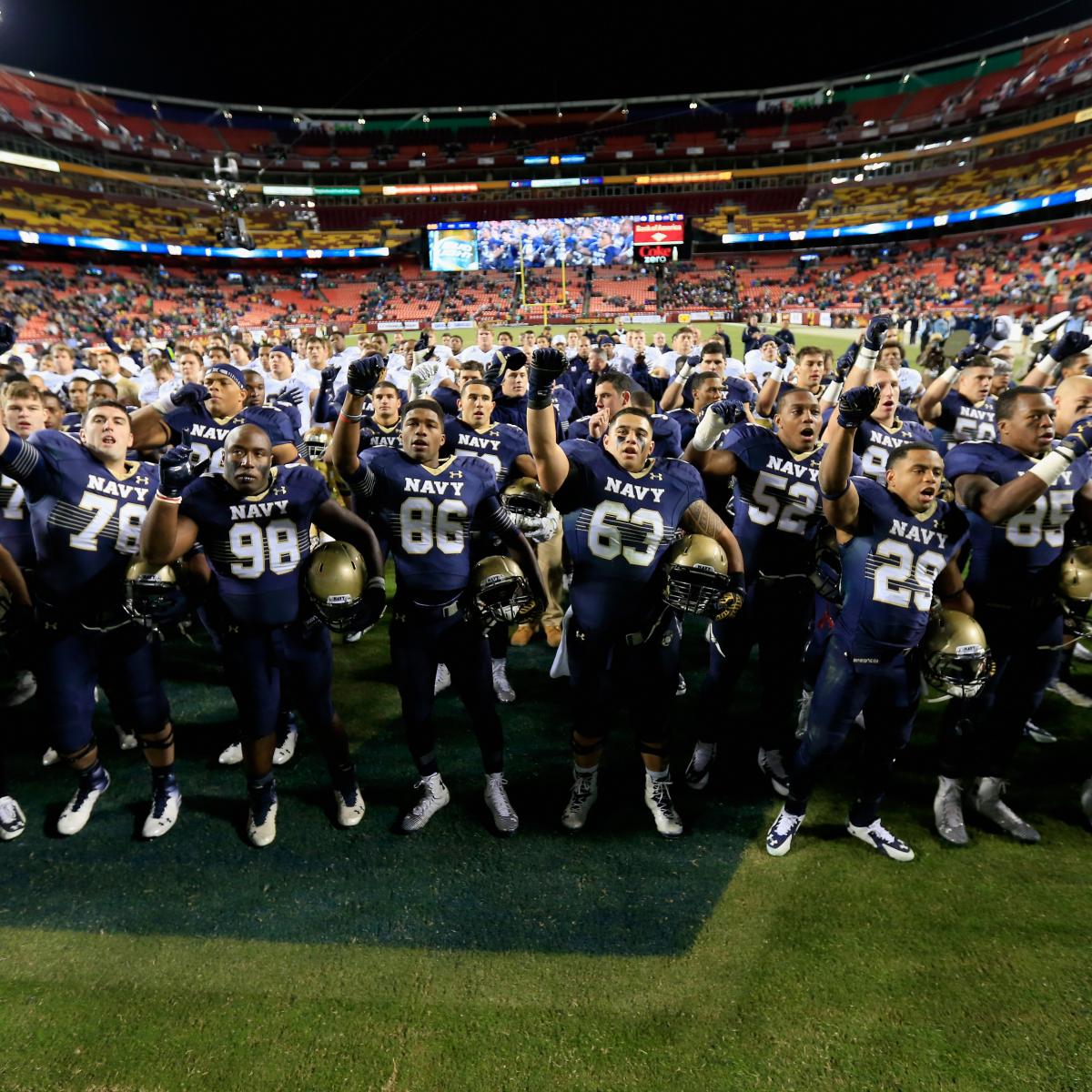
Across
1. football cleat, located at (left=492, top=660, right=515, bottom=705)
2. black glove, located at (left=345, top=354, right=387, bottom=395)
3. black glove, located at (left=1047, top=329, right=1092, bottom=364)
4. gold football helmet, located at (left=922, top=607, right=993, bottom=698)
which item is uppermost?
black glove, located at (left=1047, top=329, right=1092, bottom=364)

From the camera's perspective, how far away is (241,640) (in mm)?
3568

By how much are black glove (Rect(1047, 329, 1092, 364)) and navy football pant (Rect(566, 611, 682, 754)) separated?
3.46 meters

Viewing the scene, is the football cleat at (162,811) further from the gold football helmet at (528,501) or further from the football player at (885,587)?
the football player at (885,587)

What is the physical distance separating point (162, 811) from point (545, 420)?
11.6ft

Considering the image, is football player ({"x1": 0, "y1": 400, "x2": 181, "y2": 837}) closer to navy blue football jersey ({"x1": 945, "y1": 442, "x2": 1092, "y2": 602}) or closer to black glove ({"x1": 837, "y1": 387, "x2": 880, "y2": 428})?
black glove ({"x1": 837, "y1": 387, "x2": 880, "y2": 428})

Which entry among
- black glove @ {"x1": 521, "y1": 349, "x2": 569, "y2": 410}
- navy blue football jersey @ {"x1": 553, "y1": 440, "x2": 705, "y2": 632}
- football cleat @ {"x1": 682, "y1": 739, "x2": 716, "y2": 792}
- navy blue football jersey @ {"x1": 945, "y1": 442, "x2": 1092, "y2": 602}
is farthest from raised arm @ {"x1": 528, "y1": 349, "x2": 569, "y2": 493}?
navy blue football jersey @ {"x1": 945, "y1": 442, "x2": 1092, "y2": 602}

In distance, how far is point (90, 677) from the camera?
399 cm

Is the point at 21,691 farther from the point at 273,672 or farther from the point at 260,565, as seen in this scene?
the point at 260,565

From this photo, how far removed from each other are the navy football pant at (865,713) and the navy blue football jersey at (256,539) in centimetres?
303

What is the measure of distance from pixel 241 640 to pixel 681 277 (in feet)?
148

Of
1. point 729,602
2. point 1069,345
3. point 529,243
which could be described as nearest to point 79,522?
point 729,602

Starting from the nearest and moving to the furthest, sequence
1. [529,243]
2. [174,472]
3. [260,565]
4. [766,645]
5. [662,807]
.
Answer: [174,472] < [260,565] < [662,807] < [766,645] < [529,243]

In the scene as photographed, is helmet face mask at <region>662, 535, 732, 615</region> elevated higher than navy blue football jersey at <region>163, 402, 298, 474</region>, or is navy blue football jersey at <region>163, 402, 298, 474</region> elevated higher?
navy blue football jersey at <region>163, 402, 298, 474</region>

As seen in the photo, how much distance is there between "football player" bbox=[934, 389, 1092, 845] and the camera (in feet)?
11.6
